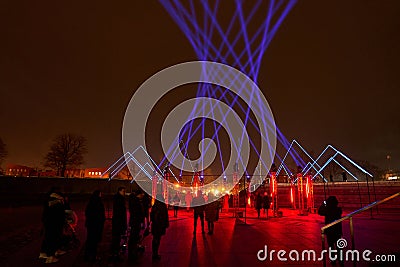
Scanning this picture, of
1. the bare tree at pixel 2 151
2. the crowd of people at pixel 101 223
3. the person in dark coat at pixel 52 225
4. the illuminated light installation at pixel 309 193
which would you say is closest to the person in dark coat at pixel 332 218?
the crowd of people at pixel 101 223

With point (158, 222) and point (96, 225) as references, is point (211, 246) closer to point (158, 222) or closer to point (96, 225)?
point (158, 222)

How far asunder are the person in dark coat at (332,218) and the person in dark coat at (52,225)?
6.94 m

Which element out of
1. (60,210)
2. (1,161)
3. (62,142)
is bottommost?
(60,210)

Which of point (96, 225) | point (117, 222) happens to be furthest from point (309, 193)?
point (96, 225)

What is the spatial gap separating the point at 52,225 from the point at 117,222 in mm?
1643

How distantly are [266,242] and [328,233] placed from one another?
11.4ft

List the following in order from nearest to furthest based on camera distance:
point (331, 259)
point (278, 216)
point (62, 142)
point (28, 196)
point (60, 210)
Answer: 1. point (331, 259)
2. point (60, 210)
3. point (278, 216)
4. point (28, 196)
5. point (62, 142)

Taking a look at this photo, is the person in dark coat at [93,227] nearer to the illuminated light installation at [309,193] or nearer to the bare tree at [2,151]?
the illuminated light installation at [309,193]

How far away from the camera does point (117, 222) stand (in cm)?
819

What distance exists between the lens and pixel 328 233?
766cm

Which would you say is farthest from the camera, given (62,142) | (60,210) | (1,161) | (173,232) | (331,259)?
(62,142)

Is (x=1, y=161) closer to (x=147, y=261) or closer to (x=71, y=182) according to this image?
(x=71, y=182)

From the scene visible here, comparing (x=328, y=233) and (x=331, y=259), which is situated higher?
(x=328, y=233)

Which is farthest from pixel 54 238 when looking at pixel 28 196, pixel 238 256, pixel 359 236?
pixel 28 196
